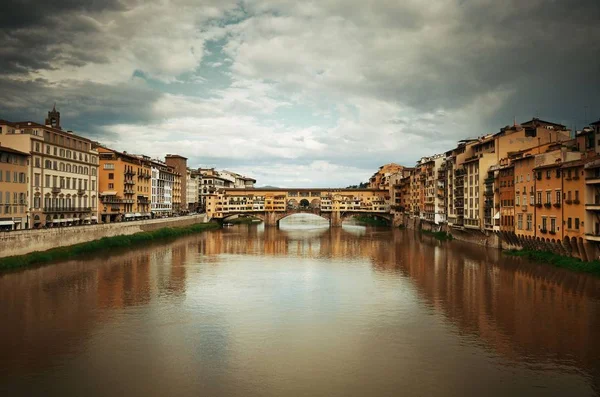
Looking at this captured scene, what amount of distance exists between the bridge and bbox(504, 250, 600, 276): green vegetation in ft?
160

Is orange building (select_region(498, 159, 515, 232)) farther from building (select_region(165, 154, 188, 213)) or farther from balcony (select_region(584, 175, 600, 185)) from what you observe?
building (select_region(165, 154, 188, 213))

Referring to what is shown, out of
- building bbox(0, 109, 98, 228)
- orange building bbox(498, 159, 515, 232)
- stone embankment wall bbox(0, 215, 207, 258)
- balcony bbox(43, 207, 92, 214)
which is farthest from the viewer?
balcony bbox(43, 207, 92, 214)

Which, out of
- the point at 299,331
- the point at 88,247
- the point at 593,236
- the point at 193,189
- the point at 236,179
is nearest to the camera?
the point at 299,331

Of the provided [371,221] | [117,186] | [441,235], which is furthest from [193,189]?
[441,235]

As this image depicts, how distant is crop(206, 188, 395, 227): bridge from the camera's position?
8556 cm

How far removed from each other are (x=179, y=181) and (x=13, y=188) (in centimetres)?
5227

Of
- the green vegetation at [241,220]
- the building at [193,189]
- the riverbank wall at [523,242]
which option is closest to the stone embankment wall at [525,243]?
the riverbank wall at [523,242]

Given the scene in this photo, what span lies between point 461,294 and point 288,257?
19497mm

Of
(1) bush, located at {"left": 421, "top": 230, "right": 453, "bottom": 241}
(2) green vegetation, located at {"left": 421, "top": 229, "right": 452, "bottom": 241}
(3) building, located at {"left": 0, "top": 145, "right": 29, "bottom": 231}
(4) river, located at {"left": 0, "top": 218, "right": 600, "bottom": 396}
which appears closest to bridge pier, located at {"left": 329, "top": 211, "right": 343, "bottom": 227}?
(2) green vegetation, located at {"left": 421, "top": 229, "right": 452, "bottom": 241}

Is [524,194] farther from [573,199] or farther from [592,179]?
[592,179]

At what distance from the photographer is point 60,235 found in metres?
39.1

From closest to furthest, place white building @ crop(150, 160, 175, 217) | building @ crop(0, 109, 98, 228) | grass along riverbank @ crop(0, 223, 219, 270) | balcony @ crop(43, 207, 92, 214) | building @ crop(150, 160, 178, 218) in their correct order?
grass along riverbank @ crop(0, 223, 219, 270) → building @ crop(0, 109, 98, 228) → balcony @ crop(43, 207, 92, 214) → building @ crop(150, 160, 178, 218) → white building @ crop(150, 160, 175, 217)

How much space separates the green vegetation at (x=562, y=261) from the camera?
2926 cm

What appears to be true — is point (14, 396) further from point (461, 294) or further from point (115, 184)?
point (115, 184)
